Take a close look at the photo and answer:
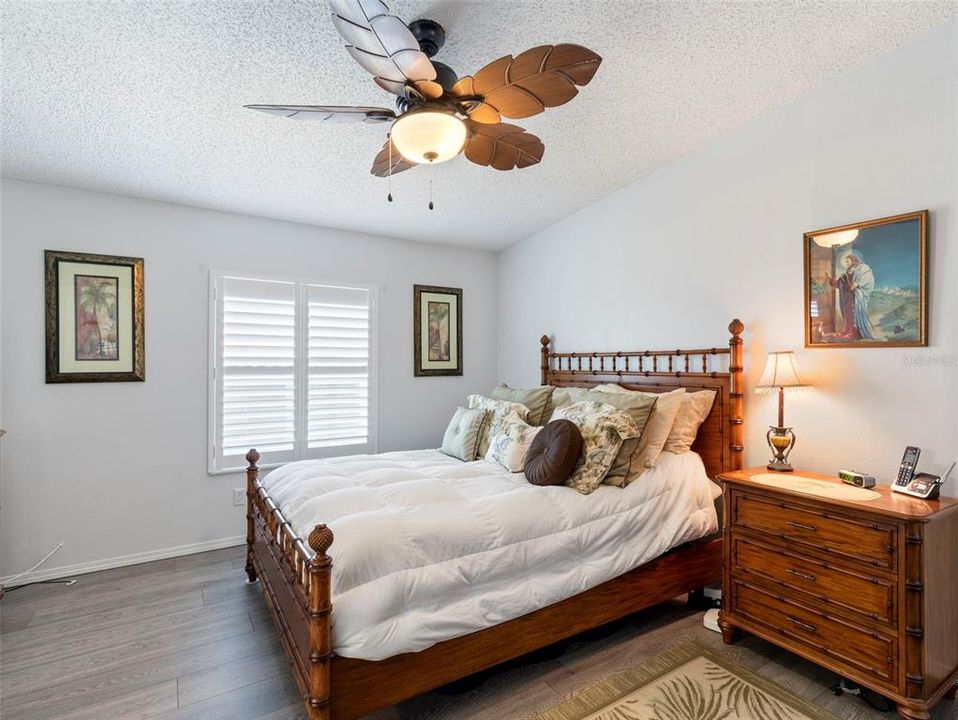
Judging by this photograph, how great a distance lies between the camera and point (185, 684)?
6.70ft

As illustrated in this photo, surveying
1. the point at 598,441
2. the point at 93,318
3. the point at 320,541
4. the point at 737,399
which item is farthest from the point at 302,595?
the point at 93,318

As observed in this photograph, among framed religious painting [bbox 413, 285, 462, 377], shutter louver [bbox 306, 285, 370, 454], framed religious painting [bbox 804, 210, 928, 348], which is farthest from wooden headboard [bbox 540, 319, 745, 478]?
shutter louver [bbox 306, 285, 370, 454]

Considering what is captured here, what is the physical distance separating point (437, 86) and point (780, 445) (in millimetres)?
2286

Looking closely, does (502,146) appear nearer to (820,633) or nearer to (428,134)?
(428,134)

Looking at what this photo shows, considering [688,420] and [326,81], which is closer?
[326,81]

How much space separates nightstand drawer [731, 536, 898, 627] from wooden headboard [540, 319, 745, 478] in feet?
1.95

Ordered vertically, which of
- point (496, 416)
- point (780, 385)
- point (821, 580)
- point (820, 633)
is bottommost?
point (820, 633)

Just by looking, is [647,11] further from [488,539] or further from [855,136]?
[488,539]

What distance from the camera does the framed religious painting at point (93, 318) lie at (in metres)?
3.12

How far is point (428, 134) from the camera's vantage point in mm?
1604

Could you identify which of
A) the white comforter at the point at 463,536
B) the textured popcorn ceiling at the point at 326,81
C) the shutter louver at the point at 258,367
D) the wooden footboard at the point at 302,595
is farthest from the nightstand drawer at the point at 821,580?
the shutter louver at the point at 258,367

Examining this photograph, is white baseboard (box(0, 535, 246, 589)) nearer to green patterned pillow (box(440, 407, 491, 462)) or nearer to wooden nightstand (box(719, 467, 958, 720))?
green patterned pillow (box(440, 407, 491, 462))

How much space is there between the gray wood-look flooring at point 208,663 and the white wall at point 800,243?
1019 mm

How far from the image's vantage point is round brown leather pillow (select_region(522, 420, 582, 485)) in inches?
93.1
